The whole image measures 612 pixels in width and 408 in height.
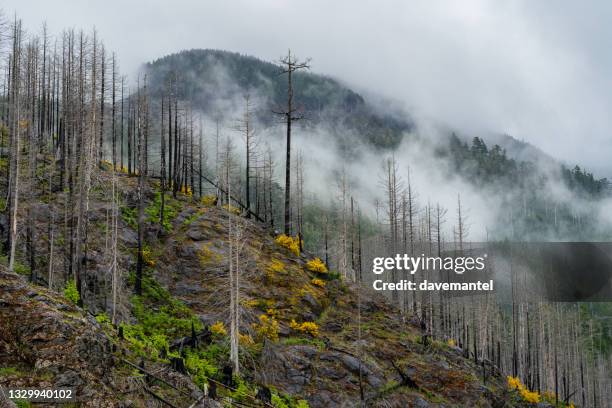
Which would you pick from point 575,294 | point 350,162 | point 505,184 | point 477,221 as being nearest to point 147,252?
point 575,294

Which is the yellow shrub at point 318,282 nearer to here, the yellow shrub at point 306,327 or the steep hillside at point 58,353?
the yellow shrub at point 306,327

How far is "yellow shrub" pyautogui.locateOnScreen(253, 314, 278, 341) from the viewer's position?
26.1 m

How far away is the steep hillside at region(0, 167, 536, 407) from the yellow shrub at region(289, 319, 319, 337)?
8cm

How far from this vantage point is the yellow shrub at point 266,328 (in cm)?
2614

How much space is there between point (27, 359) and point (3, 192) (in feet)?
83.8

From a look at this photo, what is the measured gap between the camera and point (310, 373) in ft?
80.9

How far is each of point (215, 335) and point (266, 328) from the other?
3.39 meters

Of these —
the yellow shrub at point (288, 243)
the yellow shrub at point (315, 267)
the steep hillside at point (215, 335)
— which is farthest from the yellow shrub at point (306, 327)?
the yellow shrub at point (288, 243)

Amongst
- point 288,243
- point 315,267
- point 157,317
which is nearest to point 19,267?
point 157,317

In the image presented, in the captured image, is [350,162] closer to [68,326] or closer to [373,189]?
[373,189]

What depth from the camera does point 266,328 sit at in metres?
26.4

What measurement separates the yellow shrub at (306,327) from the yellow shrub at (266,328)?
118 cm

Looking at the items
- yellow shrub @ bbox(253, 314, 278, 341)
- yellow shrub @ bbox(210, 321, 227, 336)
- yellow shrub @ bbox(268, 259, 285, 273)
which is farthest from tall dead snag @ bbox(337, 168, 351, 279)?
yellow shrub @ bbox(210, 321, 227, 336)

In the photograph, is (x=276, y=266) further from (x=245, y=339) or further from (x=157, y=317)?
(x=157, y=317)
